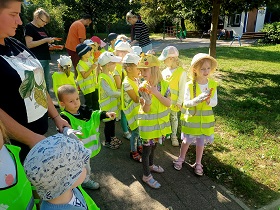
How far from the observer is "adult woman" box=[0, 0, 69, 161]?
1.67 meters

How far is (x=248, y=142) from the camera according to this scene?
4.30 meters

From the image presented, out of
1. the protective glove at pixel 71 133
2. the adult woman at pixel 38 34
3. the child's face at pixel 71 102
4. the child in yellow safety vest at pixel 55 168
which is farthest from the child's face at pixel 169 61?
the child in yellow safety vest at pixel 55 168

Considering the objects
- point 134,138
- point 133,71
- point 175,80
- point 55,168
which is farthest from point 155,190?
point 55,168

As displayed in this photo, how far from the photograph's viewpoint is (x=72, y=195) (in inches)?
60.9

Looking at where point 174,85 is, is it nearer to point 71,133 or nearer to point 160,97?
point 160,97

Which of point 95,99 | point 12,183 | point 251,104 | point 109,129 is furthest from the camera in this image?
point 251,104

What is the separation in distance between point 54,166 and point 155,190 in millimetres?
2153

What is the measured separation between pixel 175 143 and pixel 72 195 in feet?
9.70

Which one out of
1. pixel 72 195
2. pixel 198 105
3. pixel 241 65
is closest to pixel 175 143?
pixel 198 105

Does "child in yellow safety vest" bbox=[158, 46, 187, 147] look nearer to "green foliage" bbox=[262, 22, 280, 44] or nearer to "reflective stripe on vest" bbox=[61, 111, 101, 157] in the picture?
"reflective stripe on vest" bbox=[61, 111, 101, 157]

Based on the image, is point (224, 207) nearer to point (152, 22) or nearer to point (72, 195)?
point (72, 195)

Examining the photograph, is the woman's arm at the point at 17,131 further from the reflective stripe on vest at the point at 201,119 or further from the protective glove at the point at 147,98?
the reflective stripe on vest at the point at 201,119

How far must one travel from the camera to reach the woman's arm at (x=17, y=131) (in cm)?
171

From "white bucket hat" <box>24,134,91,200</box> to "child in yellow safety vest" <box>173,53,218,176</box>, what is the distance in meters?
2.09
